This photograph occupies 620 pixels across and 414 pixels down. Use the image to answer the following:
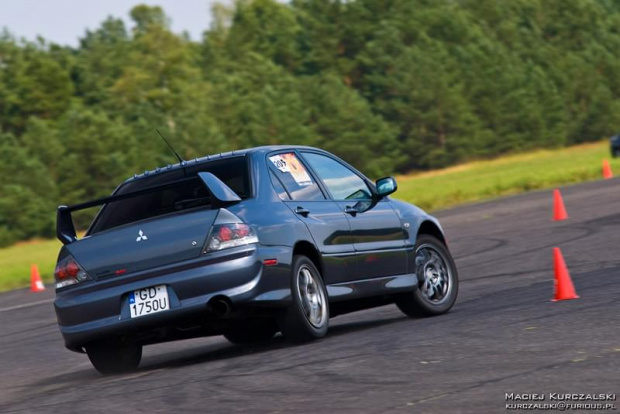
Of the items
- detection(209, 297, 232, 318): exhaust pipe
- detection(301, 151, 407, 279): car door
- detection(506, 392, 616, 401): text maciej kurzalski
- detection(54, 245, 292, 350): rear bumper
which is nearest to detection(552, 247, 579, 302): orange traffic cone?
detection(301, 151, 407, 279): car door

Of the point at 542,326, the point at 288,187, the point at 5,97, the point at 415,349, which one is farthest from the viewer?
the point at 5,97

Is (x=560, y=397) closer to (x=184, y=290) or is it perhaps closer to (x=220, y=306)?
(x=220, y=306)

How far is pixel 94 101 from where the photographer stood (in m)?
96.5

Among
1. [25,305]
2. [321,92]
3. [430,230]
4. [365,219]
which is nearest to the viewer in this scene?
[365,219]

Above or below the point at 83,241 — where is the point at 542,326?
below

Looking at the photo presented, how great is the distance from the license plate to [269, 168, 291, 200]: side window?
1302 millimetres

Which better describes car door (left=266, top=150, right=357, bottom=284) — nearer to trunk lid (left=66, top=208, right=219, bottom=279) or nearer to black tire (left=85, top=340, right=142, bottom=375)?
trunk lid (left=66, top=208, right=219, bottom=279)

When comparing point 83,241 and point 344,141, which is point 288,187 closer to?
point 83,241

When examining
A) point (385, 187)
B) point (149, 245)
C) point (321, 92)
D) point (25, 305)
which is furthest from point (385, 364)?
point (321, 92)

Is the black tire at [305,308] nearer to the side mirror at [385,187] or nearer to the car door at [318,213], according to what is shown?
the car door at [318,213]

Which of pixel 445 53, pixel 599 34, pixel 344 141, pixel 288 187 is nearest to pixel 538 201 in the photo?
pixel 288 187

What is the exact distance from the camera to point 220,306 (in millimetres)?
8492

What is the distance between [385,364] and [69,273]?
256cm

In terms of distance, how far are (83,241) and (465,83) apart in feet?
293
